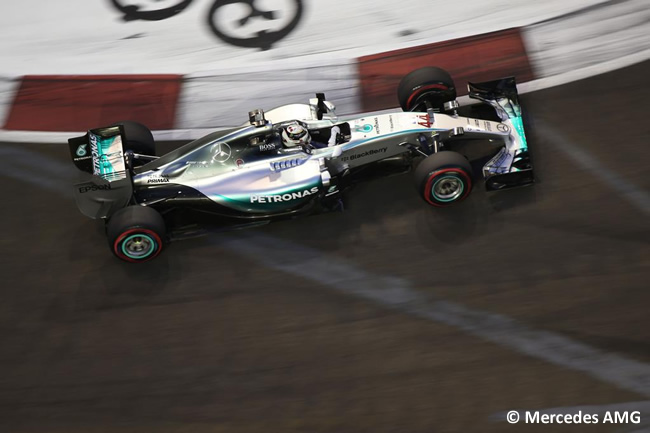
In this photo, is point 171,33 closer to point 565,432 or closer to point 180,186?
point 180,186

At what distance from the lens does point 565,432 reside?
20.0 feet

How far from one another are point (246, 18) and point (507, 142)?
406cm

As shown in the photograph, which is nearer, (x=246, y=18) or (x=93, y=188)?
(x=93, y=188)

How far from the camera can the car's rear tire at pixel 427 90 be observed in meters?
7.76

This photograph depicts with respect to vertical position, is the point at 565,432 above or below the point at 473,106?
below

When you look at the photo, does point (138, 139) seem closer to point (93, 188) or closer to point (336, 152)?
point (93, 188)

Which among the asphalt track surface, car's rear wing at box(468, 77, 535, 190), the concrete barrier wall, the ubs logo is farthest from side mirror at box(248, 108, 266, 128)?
the ubs logo

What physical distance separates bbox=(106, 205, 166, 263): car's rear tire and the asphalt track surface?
0.34 metres

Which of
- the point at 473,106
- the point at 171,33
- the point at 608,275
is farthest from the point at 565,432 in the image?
the point at 171,33

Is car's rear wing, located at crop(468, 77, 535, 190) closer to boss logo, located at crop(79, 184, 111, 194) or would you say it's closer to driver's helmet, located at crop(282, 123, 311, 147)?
driver's helmet, located at crop(282, 123, 311, 147)

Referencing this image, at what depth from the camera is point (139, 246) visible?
285 inches

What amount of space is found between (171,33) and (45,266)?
366 cm

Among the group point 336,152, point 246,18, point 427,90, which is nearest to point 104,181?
point 336,152

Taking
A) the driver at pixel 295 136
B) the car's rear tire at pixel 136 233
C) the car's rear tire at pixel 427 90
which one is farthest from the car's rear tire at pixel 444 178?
the car's rear tire at pixel 136 233
